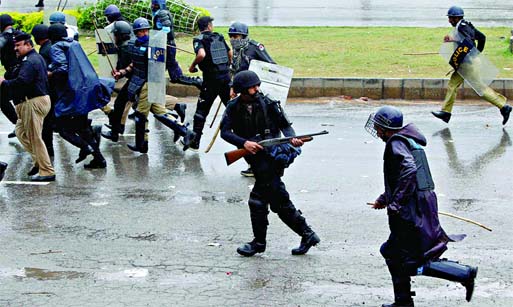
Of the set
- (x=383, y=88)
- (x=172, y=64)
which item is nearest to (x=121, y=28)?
(x=172, y=64)

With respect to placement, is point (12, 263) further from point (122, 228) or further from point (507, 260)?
point (507, 260)

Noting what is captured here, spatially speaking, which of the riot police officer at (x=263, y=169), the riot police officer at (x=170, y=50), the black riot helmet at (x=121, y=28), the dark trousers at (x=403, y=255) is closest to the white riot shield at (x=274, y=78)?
the black riot helmet at (x=121, y=28)

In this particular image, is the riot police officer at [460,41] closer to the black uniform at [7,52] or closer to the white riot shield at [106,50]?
the white riot shield at [106,50]

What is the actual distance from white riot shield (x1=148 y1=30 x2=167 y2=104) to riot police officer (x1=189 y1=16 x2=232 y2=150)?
17.9 inches

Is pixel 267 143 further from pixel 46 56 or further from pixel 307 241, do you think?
pixel 46 56

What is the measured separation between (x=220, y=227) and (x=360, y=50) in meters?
9.51

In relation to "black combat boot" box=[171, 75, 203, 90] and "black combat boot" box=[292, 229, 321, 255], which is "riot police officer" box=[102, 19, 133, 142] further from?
"black combat boot" box=[292, 229, 321, 255]

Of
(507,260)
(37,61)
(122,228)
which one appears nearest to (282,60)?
(37,61)

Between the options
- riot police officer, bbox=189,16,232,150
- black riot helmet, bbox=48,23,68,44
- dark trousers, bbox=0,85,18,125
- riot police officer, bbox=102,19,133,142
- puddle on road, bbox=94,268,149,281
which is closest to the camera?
puddle on road, bbox=94,268,149,281

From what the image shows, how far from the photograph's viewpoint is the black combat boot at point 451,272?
272 inches

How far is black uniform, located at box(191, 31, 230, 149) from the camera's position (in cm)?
1242

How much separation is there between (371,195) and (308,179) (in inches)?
37.3

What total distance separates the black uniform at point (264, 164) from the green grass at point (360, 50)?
7812 mm

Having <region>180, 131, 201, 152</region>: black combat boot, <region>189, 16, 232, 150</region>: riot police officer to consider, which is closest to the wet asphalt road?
<region>180, 131, 201, 152</region>: black combat boot
